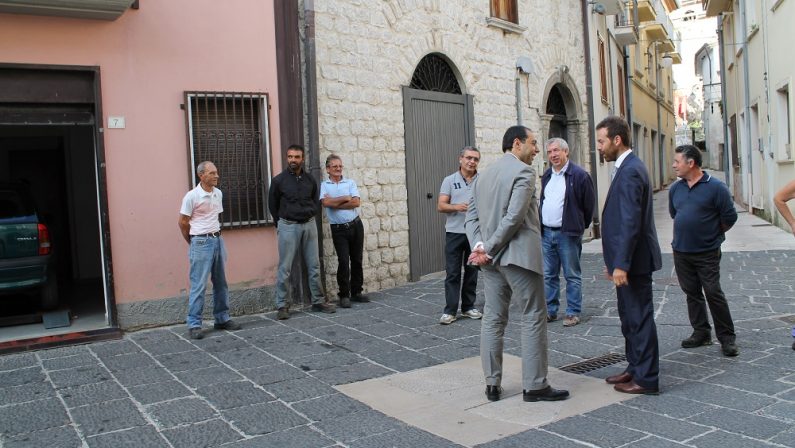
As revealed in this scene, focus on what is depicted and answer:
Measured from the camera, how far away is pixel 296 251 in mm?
8211

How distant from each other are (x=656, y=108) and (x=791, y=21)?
65.0 feet

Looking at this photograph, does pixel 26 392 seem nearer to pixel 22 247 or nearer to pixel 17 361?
pixel 17 361

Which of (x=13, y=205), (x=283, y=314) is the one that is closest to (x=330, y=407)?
(x=283, y=314)

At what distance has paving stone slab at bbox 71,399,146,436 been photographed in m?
4.66

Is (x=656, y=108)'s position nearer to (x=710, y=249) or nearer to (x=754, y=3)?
(x=754, y=3)

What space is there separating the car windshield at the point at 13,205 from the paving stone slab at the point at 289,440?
515 cm

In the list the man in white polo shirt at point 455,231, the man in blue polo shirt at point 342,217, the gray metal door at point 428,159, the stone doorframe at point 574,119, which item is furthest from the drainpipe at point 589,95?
the man in white polo shirt at point 455,231

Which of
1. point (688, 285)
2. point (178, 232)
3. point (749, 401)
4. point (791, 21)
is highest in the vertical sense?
point (791, 21)

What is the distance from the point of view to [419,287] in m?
10.0

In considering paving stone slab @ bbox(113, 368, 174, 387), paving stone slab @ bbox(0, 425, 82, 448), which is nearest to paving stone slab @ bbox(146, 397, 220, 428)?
paving stone slab @ bbox(0, 425, 82, 448)

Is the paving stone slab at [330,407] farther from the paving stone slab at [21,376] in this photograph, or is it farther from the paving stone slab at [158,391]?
the paving stone slab at [21,376]

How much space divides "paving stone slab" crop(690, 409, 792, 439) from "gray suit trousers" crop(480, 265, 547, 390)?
1.00 metres

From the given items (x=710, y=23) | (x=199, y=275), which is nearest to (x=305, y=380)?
(x=199, y=275)

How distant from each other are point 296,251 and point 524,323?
3.87m
